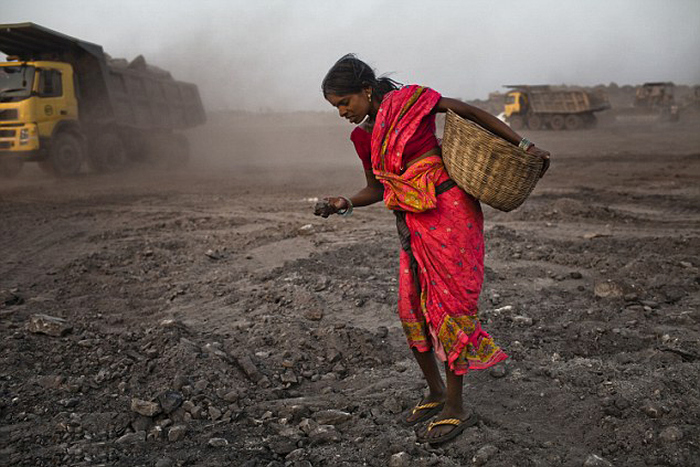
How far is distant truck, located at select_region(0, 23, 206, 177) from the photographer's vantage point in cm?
1084

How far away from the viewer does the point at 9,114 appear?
1074cm

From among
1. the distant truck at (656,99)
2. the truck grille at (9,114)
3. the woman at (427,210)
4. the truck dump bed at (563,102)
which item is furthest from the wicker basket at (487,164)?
the distant truck at (656,99)

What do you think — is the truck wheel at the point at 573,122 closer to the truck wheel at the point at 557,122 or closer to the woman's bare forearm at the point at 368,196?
the truck wheel at the point at 557,122

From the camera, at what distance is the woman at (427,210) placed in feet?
6.89

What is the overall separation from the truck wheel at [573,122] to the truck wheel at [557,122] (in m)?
0.22

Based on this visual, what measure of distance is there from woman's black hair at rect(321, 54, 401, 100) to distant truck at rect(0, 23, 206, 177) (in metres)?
10.6

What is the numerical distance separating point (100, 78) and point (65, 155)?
202 cm

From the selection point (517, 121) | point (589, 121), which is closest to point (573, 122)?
point (589, 121)

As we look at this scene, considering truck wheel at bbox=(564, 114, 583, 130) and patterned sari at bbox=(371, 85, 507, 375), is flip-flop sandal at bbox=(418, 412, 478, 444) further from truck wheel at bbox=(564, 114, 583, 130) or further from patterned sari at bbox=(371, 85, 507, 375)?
truck wheel at bbox=(564, 114, 583, 130)

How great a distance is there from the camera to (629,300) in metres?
3.85

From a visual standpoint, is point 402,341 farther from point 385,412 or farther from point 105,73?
point 105,73

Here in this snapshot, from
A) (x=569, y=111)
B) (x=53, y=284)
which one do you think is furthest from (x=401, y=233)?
(x=569, y=111)

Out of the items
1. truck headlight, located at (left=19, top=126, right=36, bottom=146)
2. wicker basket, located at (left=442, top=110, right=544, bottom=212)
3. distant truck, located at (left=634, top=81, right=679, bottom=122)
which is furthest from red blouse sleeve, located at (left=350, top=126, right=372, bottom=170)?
distant truck, located at (left=634, top=81, right=679, bottom=122)

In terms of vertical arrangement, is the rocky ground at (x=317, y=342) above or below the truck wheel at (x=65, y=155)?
below
